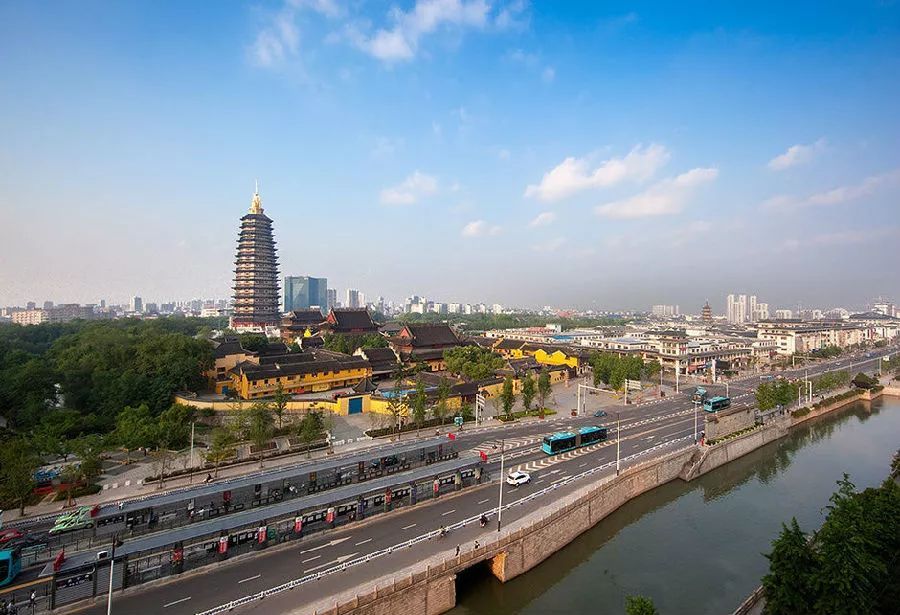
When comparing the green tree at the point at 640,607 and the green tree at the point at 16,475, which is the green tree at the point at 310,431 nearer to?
the green tree at the point at 16,475

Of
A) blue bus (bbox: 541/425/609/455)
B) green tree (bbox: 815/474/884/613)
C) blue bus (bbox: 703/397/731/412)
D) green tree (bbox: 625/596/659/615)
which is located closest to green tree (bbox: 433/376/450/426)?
blue bus (bbox: 541/425/609/455)

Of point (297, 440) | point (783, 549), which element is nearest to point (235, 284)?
point (297, 440)

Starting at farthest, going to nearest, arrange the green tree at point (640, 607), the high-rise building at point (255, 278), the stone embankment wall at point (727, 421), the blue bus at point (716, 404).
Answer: the high-rise building at point (255, 278) → the blue bus at point (716, 404) → the stone embankment wall at point (727, 421) → the green tree at point (640, 607)

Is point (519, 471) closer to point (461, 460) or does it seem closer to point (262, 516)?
point (461, 460)

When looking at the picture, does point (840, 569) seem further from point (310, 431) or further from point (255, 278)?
point (255, 278)

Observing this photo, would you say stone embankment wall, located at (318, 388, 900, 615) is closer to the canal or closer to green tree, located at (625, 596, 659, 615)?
the canal

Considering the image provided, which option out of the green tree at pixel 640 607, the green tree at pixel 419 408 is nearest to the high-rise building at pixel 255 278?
the green tree at pixel 419 408
